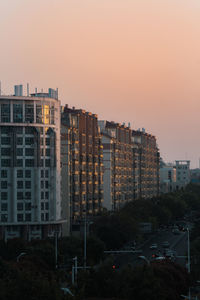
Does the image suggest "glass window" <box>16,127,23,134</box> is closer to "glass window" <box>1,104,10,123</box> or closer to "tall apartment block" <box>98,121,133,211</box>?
"glass window" <box>1,104,10,123</box>

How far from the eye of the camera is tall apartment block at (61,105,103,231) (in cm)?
13612

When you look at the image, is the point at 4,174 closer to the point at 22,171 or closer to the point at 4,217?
the point at 22,171

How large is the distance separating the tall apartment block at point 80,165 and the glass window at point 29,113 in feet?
54.5

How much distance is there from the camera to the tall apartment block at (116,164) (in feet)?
575

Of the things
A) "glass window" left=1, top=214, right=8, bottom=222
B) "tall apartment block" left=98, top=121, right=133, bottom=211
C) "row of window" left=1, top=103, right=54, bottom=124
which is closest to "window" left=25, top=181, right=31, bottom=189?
"glass window" left=1, top=214, right=8, bottom=222

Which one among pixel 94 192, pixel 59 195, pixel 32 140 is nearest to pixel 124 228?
pixel 59 195

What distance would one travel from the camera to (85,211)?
144375 millimetres

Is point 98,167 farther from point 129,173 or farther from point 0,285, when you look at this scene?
point 0,285

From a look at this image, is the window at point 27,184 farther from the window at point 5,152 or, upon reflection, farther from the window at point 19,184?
the window at point 5,152

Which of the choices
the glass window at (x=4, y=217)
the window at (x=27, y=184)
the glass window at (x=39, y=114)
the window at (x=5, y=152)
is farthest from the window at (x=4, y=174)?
the glass window at (x=39, y=114)

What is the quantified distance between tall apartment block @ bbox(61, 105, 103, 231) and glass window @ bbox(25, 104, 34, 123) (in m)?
16.6

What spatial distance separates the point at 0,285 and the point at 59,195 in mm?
73271

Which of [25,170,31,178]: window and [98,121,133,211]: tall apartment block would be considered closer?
[25,170,31,178]: window

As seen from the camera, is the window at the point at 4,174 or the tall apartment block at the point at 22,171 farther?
the window at the point at 4,174
